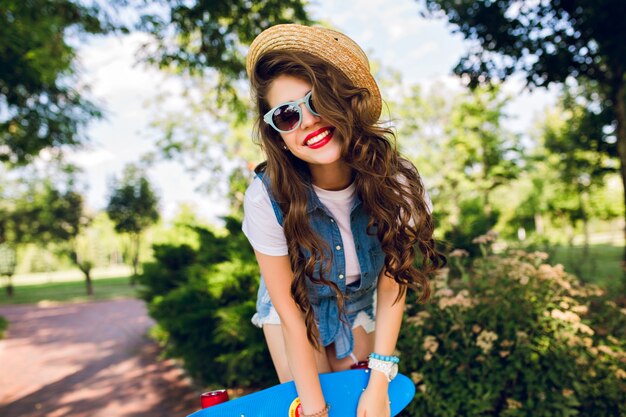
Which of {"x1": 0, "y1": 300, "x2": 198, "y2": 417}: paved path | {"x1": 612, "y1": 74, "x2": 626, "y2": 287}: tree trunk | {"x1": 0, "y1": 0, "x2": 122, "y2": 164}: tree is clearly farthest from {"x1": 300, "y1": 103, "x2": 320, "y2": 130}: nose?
{"x1": 612, "y1": 74, "x2": 626, "y2": 287}: tree trunk

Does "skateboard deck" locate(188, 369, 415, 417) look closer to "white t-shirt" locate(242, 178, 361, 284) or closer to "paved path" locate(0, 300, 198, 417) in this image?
"white t-shirt" locate(242, 178, 361, 284)

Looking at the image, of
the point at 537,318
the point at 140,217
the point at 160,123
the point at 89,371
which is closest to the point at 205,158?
the point at 160,123

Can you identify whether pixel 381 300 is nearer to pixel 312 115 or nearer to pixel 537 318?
pixel 312 115

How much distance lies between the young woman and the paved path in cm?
309

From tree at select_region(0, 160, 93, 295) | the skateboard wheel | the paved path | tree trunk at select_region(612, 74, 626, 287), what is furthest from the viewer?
tree at select_region(0, 160, 93, 295)

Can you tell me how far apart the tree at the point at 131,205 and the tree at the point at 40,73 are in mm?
11412

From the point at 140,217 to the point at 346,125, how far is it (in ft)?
74.0

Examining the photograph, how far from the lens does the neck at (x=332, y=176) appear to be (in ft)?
5.47

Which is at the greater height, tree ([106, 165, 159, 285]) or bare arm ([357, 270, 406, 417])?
tree ([106, 165, 159, 285])

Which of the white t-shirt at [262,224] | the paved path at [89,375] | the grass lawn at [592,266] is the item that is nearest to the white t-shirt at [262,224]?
the white t-shirt at [262,224]

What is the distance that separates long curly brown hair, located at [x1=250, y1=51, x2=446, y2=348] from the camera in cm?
151

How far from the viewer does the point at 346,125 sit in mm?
1521

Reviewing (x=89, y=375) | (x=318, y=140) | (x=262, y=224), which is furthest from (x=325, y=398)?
(x=89, y=375)

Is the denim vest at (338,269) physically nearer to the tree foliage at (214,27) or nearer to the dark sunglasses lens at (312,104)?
the dark sunglasses lens at (312,104)
